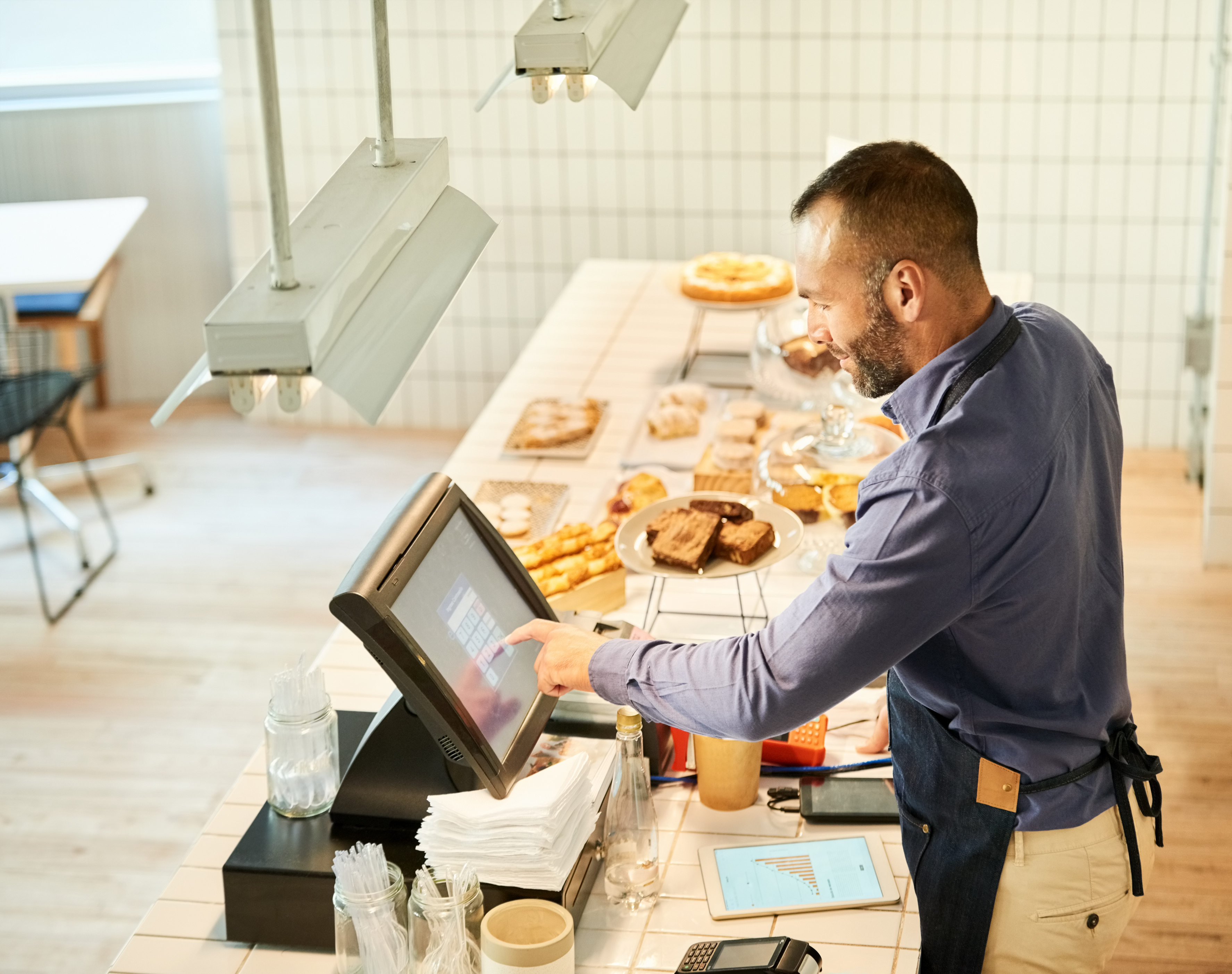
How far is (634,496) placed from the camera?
317 cm

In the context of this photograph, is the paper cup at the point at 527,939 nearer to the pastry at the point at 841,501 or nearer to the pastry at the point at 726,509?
the pastry at the point at 726,509

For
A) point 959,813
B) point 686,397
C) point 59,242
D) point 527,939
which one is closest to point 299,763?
point 527,939

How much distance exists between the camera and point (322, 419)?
5.98m

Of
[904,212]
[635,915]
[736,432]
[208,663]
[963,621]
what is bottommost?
[208,663]

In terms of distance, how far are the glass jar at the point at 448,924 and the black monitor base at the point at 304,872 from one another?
6.4 inches

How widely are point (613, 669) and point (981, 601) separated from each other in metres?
0.46

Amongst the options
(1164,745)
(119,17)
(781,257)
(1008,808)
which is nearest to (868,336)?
(1008,808)

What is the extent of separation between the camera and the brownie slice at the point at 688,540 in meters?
2.35

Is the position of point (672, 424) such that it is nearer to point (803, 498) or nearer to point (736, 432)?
point (736, 432)

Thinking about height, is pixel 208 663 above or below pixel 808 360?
below

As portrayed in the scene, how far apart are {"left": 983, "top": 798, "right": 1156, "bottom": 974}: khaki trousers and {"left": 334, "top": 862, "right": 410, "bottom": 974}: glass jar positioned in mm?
742

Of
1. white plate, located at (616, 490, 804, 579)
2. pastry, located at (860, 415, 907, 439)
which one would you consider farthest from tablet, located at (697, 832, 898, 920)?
pastry, located at (860, 415, 907, 439)

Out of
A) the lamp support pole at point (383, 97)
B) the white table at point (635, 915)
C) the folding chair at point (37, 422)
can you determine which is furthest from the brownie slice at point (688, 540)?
the folding chair at point (37, 422)

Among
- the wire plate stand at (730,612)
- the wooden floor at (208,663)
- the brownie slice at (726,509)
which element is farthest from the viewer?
the wooden floor at (208,663)
